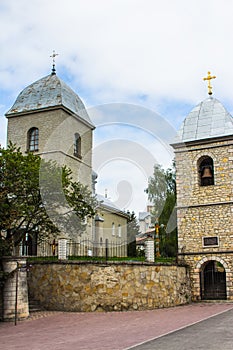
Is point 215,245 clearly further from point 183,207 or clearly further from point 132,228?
point 132,228

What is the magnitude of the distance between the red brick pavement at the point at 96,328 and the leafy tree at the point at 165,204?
41.5 feet

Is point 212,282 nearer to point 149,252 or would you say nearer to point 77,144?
point 149,252

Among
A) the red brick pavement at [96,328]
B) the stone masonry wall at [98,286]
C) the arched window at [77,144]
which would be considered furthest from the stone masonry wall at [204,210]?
the arched window at [77,144]

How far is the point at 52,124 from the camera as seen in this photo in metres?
29.8

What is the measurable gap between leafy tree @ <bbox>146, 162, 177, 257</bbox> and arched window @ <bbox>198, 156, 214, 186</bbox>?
296 inches

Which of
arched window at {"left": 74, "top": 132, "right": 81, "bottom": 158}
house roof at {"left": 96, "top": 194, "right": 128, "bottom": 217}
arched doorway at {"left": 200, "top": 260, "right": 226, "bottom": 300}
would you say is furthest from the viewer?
house roof at {"left": 96, "top": 194, "right": 128, "bottom": 217}

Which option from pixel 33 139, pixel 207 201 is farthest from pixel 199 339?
pixel 33 139

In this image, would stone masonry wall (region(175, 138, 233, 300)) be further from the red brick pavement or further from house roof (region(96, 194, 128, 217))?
house roof (region(96, 194, 128, 217))

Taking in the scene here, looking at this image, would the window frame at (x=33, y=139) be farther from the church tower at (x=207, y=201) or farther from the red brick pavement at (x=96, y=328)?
A: the red brick pavement at (x=96, y=328)

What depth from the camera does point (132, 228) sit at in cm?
4175

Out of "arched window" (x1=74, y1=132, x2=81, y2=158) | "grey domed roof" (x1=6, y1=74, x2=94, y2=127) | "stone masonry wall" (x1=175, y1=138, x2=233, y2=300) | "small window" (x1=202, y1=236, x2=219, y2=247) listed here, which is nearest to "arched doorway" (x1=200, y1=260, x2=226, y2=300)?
"stone masonry wall" (x1=175, y1=138, x2=233, y2=300)

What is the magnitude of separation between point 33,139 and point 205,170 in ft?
47.0

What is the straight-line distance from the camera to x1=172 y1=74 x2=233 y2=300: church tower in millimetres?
19000

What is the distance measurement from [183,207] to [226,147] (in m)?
3.30
